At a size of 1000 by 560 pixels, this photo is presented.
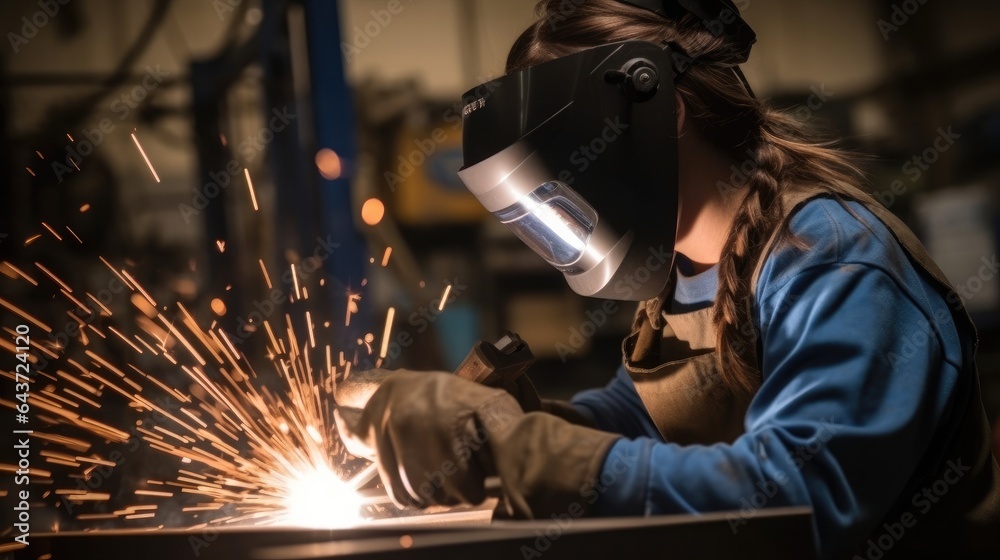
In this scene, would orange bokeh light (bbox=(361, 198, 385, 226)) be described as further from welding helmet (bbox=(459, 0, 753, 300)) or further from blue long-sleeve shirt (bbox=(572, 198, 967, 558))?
blue long-sleeve shirt (bbox=(572, 198, 967, 558))

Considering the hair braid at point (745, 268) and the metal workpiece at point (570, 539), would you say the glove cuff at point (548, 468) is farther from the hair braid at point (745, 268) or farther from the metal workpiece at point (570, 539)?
the hair braid at point (745, 268)

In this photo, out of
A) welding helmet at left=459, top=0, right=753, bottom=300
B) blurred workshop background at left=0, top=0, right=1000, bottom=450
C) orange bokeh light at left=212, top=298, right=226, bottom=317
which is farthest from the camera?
orange bokeh light at left=212, top=298, right=226, bottom=317

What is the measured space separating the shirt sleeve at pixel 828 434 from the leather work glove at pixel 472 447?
44mm

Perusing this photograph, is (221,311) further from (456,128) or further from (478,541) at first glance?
(478,541)

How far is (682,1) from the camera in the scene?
1.23m

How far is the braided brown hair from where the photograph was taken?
1.17 m

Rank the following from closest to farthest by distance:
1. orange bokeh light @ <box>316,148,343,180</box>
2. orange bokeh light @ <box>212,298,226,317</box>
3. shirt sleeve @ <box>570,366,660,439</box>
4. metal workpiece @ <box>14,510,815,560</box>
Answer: metal workpiece @ <box>14,510,815,560</box> → shirt sleeve @ <box>570,366,660,439</box> → orange bokeh light @ <box>316,148,343,180</box> → orange bokeh light @ <box>212,298,226,317</box>

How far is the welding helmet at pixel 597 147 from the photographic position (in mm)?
1140

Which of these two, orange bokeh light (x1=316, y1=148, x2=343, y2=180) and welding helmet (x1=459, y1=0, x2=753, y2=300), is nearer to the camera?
welding helmet (x1=459, y1=0, x2=753, y2=300)

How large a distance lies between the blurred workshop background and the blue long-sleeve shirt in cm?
140

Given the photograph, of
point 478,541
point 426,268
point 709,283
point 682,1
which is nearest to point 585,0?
point 682,1

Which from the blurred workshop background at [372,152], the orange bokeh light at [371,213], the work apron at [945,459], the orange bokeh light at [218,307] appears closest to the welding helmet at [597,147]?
the work apron at [945,459]

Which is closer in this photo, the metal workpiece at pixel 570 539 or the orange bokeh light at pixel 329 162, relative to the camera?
the metal workpiece at pixel 570 539

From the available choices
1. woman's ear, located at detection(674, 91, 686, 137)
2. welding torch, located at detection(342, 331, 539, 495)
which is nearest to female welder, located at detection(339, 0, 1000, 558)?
woman's ear, located at detection(674, 91, 686, 137)
